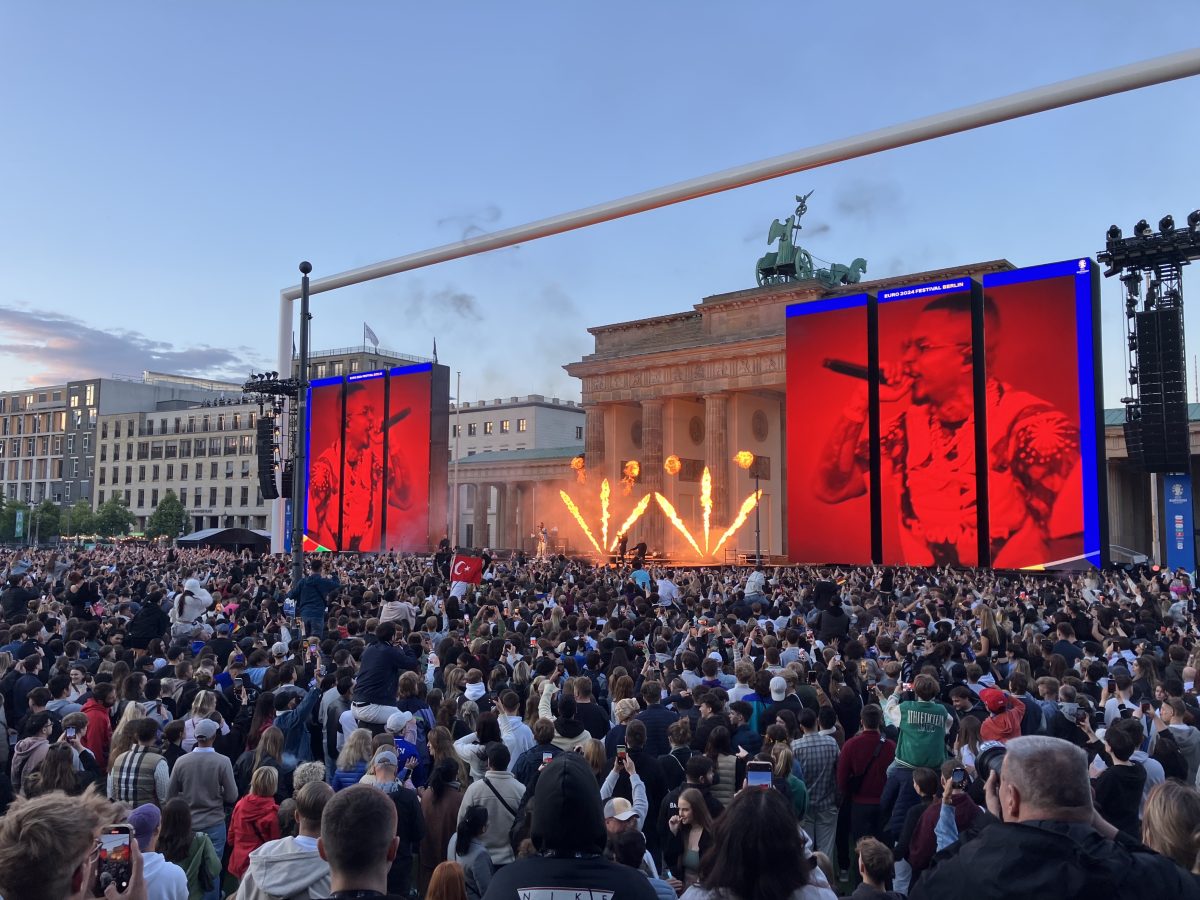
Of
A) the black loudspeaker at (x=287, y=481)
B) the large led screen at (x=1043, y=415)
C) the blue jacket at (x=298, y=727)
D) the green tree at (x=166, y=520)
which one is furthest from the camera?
the green tree at (x=166, y=520)

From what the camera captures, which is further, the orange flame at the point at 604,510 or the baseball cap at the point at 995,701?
the orange flame at the point at 604,510

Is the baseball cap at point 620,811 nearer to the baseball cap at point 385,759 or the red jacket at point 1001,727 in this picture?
the baseball cap at point 385,759

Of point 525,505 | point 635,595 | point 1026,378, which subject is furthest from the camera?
point 525,505

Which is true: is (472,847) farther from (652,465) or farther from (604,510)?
(604,510)

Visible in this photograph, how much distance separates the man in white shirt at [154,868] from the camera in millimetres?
4887

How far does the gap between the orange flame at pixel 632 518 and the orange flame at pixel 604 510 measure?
0.76 metres

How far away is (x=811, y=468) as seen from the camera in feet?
118

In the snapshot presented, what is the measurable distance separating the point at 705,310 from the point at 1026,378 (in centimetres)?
2686

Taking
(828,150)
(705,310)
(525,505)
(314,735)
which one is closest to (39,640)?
(314,735)

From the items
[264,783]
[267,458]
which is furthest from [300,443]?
[267,458]

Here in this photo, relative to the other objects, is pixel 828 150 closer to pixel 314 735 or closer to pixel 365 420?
pixel 314 735

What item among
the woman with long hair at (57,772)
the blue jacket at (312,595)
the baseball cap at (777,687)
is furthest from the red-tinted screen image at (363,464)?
the woman with long hair at (57,772)

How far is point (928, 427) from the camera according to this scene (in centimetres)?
3322

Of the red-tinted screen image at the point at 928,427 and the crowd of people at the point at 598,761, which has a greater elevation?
the red-tinted screen image at the point at 928,427
